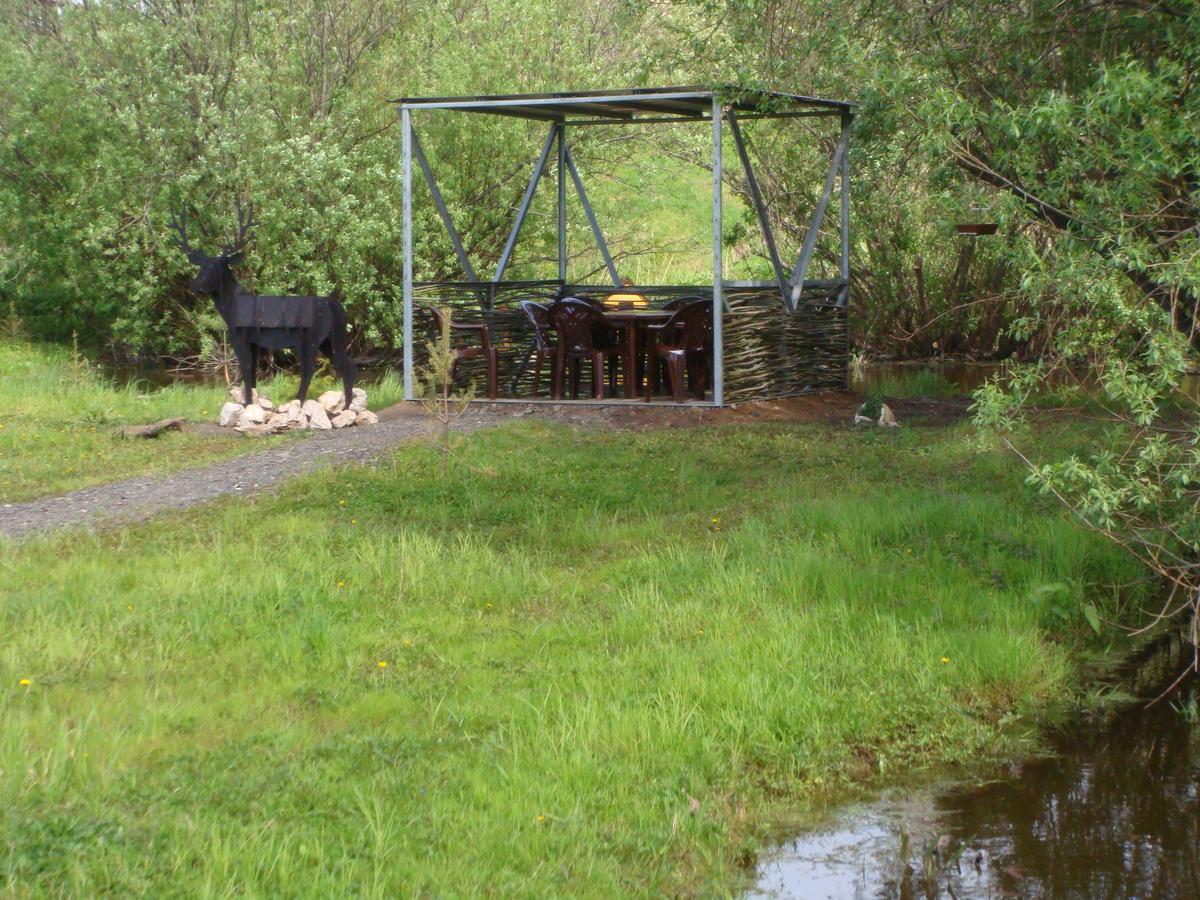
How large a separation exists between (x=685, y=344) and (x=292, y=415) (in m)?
3.91

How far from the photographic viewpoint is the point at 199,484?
10.8m

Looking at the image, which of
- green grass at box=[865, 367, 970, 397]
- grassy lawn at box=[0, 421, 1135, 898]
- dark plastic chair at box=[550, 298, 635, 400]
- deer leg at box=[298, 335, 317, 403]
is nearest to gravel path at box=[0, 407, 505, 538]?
grassy lawn at box=[0, 421, 1135, 898]

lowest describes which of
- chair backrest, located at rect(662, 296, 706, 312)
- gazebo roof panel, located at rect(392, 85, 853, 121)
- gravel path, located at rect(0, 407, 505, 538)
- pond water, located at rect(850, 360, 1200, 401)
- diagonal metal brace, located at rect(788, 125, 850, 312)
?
gravel path, located at rect(0, 407, 505, 538)

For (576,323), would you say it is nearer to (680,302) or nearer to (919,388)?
(680,302)

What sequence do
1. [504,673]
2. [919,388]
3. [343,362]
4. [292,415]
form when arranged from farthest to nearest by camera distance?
1. [919,388]
2. [343,362]
3. [292,415]
4. [504,673]

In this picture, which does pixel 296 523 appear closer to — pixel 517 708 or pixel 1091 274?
pixel 517 708

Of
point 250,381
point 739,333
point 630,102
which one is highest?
point 630,102

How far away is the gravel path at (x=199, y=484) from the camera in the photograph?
9.72 meters

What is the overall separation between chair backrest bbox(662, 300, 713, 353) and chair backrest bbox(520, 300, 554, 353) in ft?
4.58

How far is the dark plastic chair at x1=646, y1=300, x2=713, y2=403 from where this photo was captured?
1436 cm

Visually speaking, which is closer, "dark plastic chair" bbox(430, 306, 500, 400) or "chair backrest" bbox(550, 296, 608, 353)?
"chair backrest" bbox(550, 296, 608, 353)

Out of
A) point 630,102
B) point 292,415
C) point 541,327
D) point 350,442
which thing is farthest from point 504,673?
point 541,327

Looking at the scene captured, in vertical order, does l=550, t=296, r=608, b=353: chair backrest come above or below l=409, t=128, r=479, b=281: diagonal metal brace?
below

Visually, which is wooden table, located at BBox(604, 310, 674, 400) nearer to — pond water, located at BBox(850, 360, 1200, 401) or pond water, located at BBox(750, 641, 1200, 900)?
pond water, located at BBox(850, 360, 1200, 401)
